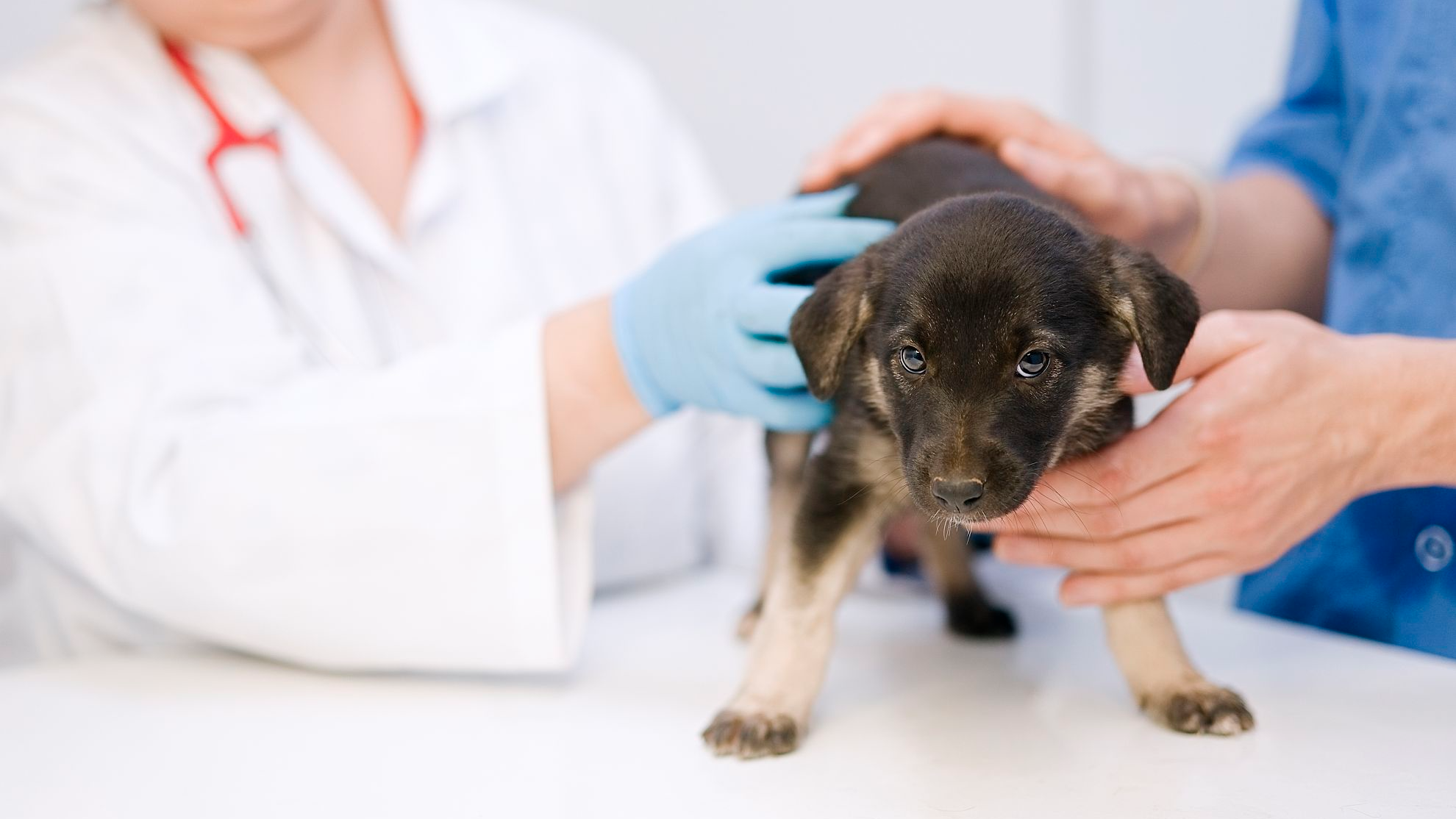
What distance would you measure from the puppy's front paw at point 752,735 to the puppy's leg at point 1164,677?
1.68 ft

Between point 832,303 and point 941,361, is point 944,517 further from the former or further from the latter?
point 832,303

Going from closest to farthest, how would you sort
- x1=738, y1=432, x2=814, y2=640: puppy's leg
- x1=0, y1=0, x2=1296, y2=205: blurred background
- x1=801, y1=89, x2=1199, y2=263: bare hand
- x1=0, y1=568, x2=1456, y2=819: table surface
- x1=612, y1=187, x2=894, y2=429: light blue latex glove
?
x1=0, y1=568, x2=1456, y2=819: table surface < x1=612, y1=187, x2=894, y2=429: light blue latex glove < x1=801, y1=89, x2=1199, y2=263: bare hand < x1=738, y1=432, x2=814, y2=640: puppy's leg < x1=0, y1=0, x2=1296, y2=205: blurred background

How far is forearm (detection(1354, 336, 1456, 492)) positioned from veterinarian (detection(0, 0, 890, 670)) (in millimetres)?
781

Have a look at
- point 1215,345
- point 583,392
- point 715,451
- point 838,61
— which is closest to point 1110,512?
point 1215,345

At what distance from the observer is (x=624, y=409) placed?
6.32ft

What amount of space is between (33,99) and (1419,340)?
2.40m

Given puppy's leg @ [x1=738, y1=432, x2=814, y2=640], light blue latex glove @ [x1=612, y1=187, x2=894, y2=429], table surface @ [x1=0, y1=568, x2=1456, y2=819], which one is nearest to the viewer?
table surface @ [x1=0, y1=568, x2=1456, y2=819]

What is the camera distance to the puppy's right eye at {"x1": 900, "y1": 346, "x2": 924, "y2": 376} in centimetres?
151

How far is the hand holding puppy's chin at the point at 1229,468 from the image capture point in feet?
5.09

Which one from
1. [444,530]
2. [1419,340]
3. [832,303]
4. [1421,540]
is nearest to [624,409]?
[444,530]

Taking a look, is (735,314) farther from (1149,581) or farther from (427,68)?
(427,68)

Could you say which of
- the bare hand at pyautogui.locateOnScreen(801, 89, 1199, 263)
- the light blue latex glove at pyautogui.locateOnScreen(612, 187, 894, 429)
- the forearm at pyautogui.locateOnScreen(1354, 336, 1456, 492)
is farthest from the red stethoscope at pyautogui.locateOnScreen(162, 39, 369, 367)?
the forearm at pyautogui.locateOnScreen(1354, 336, 1456, 492)

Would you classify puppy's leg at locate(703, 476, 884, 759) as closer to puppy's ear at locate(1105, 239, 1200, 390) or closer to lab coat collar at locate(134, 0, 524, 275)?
puppy's ear at locate(1105, 239, 1200, 390)

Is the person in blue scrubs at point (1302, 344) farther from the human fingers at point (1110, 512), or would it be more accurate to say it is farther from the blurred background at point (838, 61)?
the blurred background at point (838, 61)
